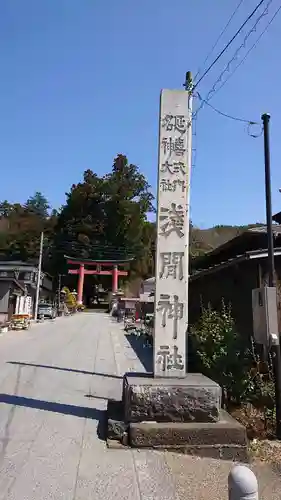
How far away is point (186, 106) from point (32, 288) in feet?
157

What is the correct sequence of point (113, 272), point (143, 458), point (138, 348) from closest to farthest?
point (143, 458) → point (138, 348) → point (113, 272)

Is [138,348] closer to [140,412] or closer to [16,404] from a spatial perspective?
[16,404]

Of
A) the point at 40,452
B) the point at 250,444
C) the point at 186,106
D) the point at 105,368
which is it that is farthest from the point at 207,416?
the point at 105,368

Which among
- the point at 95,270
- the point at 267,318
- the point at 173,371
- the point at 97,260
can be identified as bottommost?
the point at 173,371

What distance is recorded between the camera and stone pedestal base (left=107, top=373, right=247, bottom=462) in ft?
15.4

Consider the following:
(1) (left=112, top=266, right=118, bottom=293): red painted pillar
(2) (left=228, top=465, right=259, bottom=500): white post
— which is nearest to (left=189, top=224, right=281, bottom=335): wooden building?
(2) (left=228, top=465, right=259, bottom=500): white post

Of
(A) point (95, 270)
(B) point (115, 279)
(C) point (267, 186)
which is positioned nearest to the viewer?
(C) point (267, 186)

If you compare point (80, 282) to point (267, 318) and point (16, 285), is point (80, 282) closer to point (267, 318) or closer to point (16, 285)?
point (16, 285)

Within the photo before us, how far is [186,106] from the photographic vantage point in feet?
19.4

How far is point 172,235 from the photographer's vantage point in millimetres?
5625

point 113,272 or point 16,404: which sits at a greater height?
point 113,272

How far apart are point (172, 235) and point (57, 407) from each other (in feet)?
11.9

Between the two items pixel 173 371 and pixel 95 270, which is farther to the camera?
pixel 95 270

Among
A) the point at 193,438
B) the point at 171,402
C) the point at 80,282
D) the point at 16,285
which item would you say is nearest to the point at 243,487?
the point at 193,438
